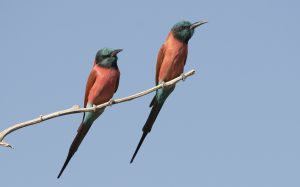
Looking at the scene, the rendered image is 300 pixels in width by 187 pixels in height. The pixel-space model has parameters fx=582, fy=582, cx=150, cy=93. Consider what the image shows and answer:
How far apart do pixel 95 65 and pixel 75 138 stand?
3.28 feet

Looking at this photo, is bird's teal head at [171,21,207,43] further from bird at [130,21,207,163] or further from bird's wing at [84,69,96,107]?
bird's wing at [84,69,96,107]

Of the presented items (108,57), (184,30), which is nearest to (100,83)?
(108,57)

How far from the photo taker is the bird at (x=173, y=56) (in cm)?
732

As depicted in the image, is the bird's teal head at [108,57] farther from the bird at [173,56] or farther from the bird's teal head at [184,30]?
the bird's teal head at [184,30]

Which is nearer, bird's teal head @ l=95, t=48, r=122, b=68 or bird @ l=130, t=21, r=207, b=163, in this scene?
bird's teal head @ l=95, t=48, r=122, b=68

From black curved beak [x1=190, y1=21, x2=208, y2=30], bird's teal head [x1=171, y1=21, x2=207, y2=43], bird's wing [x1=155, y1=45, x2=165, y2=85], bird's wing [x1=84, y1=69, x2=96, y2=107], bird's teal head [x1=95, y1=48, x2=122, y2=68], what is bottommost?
bird's wing [x1=84, y1=69, x2=96, y2=107]

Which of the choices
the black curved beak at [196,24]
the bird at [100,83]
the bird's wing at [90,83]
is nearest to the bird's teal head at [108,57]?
the bird at [100,83]

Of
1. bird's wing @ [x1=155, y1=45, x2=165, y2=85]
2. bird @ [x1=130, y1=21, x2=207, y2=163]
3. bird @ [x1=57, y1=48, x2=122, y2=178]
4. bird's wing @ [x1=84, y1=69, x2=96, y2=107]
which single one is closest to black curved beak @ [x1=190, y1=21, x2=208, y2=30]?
bird @ [x1=130, y1=21, x2=207, y2=163]

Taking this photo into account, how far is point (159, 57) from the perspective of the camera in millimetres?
7551

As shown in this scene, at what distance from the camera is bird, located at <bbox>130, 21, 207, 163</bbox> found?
732 cm

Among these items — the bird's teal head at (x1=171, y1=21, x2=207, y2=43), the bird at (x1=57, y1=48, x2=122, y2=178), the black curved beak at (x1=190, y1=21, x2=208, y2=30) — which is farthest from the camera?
the bird's teal head at (x1=171, y1=21, x2=207, y2=43)

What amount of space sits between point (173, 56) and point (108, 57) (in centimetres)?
85

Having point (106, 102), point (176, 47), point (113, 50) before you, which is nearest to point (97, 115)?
point (106, 102)

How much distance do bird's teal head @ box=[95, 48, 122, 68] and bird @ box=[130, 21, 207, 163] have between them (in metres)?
0.63
